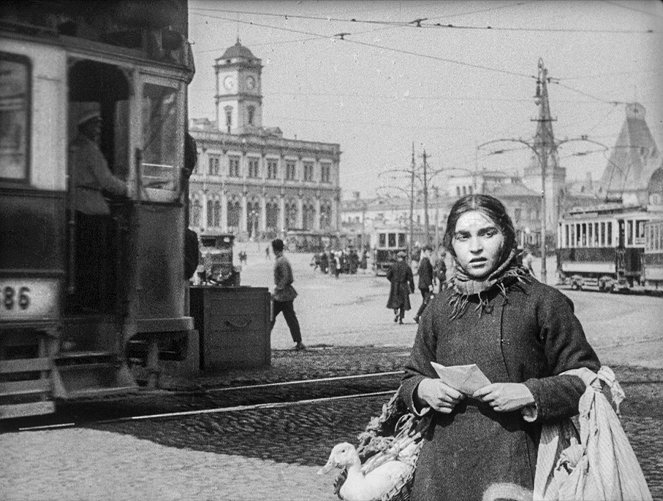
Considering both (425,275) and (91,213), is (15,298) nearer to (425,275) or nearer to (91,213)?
(91,213)

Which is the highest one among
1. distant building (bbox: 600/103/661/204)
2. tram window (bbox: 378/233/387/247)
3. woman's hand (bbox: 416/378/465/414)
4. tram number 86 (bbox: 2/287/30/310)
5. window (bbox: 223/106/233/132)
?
distant building (bbox: 600/103/661/204)

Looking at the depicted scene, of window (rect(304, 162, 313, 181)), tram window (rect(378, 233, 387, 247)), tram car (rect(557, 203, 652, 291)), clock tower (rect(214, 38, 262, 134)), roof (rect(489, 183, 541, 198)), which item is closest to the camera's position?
clock tower (rect(214, 38, 262, 134))

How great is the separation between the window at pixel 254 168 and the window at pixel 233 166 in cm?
17

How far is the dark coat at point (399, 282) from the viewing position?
67.2 ft

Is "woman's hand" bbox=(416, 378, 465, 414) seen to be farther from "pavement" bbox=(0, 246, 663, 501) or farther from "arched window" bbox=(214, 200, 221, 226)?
"arched window" bbox=(214, 200, 221, 226)

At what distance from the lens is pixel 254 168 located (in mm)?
12953

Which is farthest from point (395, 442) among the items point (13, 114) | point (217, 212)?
point (217, 212)

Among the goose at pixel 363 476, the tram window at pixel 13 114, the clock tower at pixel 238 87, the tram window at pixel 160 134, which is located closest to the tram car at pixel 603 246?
the clock tower at pixel 238 87

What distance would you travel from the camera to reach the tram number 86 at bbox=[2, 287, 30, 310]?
6395 millimetres

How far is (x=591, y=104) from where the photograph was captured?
41.6 ft

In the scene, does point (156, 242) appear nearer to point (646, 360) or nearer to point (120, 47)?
point (120, 47)

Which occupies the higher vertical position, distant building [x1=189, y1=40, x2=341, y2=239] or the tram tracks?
distant building [x1=189, y1=40, x2=341, y2=239]

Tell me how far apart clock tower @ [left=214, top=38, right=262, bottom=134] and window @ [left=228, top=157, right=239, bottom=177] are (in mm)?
1337

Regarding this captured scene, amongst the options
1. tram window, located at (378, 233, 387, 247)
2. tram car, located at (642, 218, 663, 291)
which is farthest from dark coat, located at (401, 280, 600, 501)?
tram window, located at (378, 233, 387, 247)
